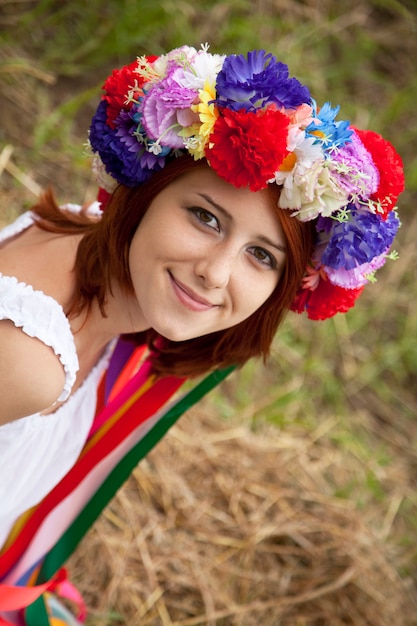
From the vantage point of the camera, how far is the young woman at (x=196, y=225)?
5.23 feet

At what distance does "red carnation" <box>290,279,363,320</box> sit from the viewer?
1898mm

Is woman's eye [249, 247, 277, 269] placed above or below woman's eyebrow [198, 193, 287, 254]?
below

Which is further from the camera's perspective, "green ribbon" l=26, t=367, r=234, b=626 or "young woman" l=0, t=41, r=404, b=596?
"green ribbon" l=26, t=367, r=234, b=626

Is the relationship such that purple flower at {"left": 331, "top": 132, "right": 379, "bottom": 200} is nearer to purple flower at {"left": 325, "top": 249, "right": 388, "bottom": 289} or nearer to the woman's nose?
purple flower at {"left": 325, "top": 249, "right": 388, "bottom": 289}

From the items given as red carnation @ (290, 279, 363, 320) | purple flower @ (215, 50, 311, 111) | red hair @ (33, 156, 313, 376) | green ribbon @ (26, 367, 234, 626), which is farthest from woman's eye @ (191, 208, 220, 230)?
green ribbon @ (26, 367, 234, 626)

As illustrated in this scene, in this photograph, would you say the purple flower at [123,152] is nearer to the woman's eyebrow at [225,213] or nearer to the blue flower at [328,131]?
the woman's eyebrow at [225,213]

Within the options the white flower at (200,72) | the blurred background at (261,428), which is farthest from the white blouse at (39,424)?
the blurred background at (261,428)

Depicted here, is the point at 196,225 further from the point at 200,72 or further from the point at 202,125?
the point at 200,72

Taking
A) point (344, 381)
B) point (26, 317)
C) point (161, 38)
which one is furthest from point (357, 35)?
point (26, 317)

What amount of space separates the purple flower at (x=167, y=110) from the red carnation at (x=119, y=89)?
0.07 meters

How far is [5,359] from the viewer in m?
1.64

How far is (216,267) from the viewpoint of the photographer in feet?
5.45

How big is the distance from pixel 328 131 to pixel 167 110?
37 centimetres

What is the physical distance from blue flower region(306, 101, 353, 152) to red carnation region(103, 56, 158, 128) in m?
0.43
